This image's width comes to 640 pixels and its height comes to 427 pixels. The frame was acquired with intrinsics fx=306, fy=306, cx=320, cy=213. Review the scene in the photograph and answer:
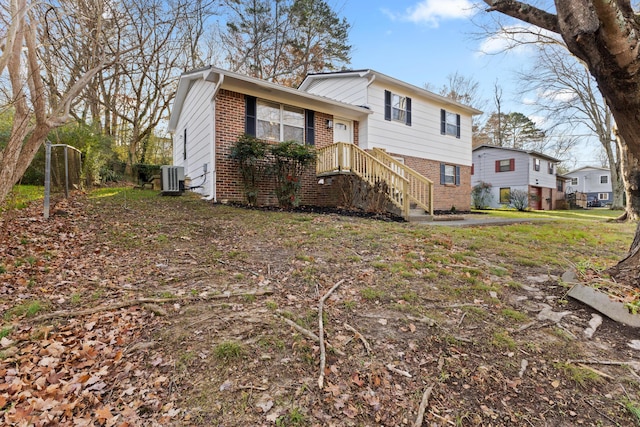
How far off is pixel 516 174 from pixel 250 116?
72.7 ft

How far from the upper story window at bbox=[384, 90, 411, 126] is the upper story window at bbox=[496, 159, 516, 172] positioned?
15336 mm

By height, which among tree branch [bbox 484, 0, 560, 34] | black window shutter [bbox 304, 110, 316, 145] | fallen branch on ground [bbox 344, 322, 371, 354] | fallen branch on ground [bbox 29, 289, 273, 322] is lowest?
fallen branch on ground [bbox 344, 322, 371, 354]

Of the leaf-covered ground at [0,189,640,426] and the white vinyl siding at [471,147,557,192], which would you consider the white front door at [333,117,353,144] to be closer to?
the leaf-covered ground at [0,189,640,426]

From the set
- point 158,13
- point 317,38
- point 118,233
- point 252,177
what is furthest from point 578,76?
point 118,233

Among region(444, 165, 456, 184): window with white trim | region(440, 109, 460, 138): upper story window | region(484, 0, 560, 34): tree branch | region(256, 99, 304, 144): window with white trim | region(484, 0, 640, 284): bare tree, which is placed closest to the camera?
region(484, 0, 640, 284): bare tree

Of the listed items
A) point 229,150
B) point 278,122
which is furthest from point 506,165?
point 229,150

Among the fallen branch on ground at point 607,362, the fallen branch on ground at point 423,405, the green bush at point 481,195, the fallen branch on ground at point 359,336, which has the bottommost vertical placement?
the fallen branch on ground at point 423,405

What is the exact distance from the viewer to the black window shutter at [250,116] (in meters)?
9.05

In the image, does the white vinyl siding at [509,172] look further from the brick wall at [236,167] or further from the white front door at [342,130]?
the brick wall at [236,167]

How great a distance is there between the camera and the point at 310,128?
1029 centimetres

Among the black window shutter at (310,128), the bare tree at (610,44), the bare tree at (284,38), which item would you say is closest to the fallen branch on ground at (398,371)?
the bare tree at (610,44)

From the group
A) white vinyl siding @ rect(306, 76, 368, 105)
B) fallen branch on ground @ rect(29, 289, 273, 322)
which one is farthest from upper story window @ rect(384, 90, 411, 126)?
fallen branch on ground @ rect(29, 289, 273, 322)

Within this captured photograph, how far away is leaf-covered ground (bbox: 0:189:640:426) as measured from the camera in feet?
6.38

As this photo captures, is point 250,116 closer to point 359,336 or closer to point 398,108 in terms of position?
point 398,108
